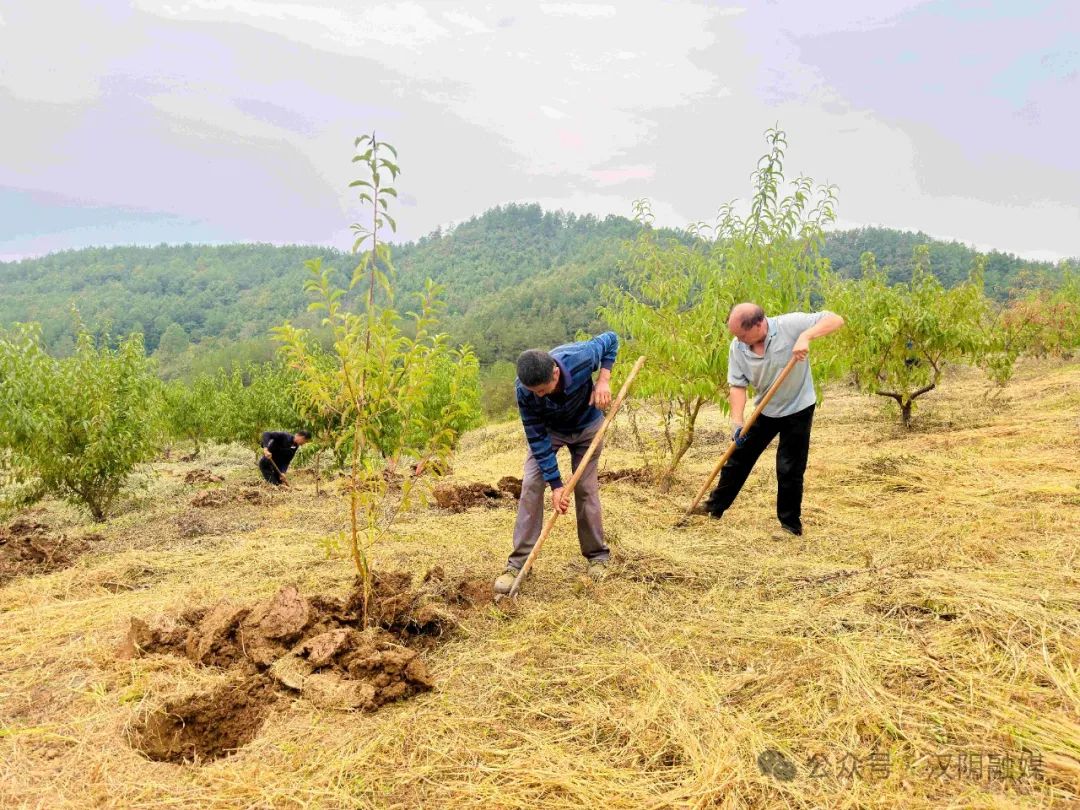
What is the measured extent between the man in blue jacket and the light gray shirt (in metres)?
1.30

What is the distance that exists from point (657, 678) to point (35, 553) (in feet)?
18.6

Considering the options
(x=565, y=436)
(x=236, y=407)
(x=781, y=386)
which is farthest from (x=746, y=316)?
(x=236, y=407)

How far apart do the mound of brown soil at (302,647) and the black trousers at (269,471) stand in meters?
7.34

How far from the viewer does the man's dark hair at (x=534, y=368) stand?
3648 millimetres

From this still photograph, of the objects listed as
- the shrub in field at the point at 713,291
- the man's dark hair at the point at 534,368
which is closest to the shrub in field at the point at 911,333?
the shrub in field at the point at 713,291

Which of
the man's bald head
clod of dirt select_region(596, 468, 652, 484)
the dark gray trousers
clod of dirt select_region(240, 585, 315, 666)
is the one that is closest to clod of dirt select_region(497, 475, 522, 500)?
clod of dirt select_region(596, 468, 652, 484)

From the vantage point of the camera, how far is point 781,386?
16.3 feet

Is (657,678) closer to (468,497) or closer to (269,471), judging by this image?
(468,497)

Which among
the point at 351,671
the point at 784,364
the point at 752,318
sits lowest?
the point at 351,671

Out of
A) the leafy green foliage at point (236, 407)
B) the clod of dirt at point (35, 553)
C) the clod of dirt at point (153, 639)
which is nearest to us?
the clod of dirt at point (153, 639)

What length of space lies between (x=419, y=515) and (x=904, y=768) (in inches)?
198

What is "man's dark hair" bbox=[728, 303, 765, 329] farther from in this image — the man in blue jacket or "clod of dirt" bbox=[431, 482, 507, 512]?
"clod of dirt" bbox=[431, 482, 507, 512]

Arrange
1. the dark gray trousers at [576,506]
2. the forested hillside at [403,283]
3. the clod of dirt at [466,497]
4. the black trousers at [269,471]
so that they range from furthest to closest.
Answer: the forested hillside at [403,283] → the black trousers at [269,471] → the clod of dirt at [466,497] → the dark gray trousers at [576,506]

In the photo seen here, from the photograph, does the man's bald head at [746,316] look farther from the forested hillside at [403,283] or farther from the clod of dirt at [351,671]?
the forested hillside at [403,283]
